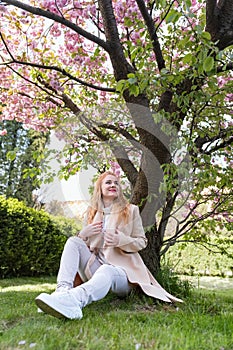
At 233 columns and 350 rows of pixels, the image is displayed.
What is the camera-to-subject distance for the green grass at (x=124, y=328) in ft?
6.15

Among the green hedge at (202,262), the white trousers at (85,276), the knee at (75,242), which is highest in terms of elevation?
the knee at (75,242)

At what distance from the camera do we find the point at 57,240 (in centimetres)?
773

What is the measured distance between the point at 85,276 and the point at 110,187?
69 cm

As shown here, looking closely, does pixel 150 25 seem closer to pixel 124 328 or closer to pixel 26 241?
pixel 124 328

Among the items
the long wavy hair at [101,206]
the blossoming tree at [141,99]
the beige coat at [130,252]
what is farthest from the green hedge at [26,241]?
the beige coat at [130,252]

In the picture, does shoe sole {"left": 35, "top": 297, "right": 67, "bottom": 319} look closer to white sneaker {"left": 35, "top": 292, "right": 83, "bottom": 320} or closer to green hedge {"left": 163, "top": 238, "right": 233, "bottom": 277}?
white sneaker {"left": 35, "top": 292, "right": 83, "bottom": 320}

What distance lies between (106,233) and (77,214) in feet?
3.08

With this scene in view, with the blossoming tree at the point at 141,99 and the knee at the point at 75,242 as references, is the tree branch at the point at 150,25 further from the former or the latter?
the knee at the point at 75,242

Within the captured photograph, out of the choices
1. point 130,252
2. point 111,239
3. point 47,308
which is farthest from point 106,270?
point 47,308

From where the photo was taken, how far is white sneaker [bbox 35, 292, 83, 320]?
2.11 metres

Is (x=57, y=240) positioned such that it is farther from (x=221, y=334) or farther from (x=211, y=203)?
(x=221, y=334)

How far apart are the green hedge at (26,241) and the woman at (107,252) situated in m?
3.85

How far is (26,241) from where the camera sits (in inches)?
273

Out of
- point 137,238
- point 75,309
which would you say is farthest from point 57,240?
point 75,309
